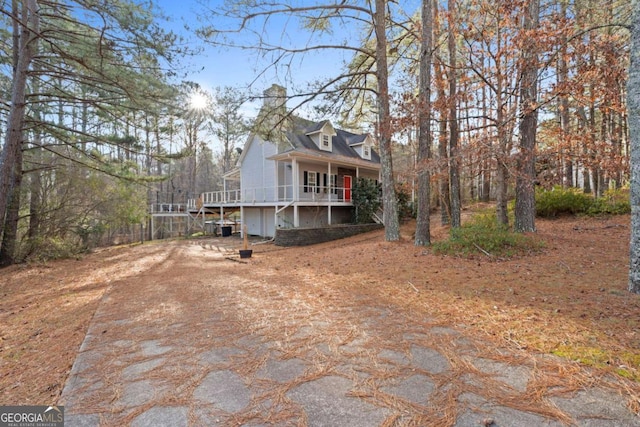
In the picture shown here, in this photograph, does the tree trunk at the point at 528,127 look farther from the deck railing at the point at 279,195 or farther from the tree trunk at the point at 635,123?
the deck railing at the point at 279,195

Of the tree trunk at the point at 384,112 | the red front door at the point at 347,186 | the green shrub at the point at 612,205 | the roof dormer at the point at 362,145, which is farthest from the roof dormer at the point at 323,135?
the green shrub at the point at 612,205

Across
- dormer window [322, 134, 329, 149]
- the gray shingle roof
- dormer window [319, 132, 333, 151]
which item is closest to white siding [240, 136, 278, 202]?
the gray shingle roof

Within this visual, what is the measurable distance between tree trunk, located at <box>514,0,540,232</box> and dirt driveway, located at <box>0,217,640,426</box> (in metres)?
2.32

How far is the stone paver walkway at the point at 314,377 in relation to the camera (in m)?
1.86

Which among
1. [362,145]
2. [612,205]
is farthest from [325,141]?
[612,205]

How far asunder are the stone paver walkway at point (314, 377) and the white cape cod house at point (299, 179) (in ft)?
35.6

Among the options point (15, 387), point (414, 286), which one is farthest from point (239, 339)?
point (414, 286)

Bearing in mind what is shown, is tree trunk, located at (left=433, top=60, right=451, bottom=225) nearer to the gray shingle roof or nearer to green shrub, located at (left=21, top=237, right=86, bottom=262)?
the gray shingle roof

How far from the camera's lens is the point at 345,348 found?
2762 millimetres

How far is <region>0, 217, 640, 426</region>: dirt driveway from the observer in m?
1.94

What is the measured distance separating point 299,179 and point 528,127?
418 inches

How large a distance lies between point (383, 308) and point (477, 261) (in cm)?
335

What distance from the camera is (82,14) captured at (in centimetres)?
657

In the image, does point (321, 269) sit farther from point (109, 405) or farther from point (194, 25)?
point (194, 25)
